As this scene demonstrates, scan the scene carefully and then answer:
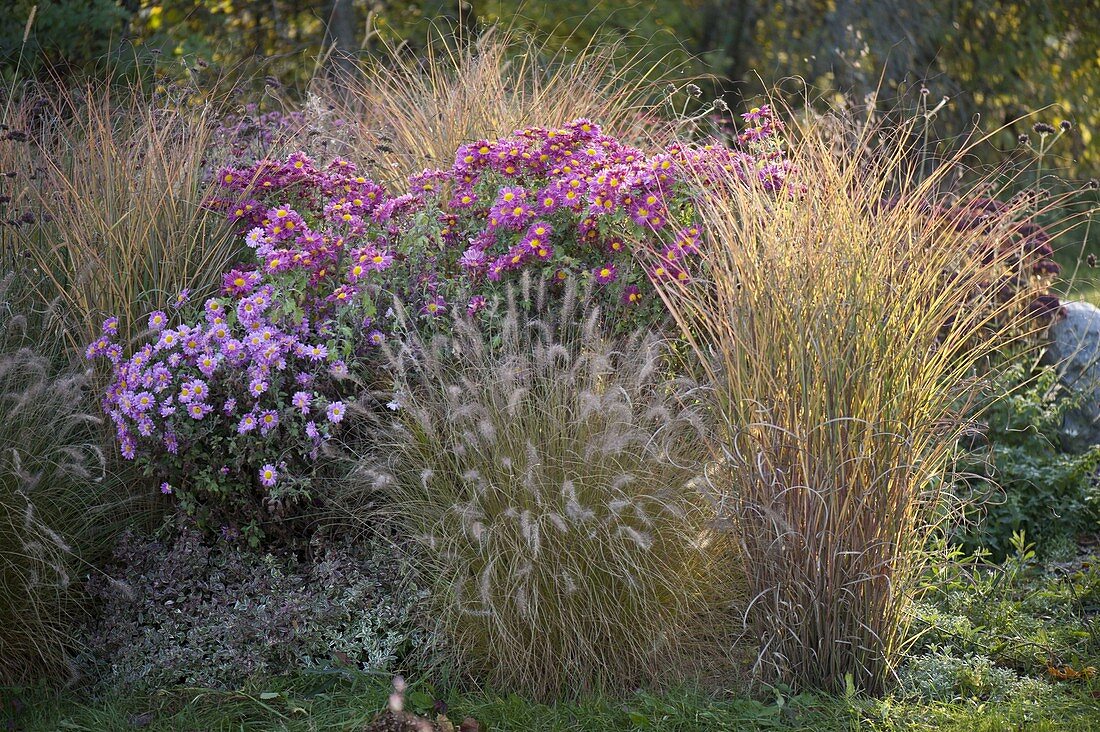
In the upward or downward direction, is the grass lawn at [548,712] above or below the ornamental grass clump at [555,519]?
below

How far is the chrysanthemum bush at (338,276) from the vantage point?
3.57 meters

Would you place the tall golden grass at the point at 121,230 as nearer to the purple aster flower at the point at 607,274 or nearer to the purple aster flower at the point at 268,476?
the purple aster flower at the point at 268,476

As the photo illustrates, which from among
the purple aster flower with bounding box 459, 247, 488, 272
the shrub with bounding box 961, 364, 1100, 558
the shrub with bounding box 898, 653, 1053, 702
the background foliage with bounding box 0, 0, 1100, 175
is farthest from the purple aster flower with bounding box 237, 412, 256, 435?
the background foliage with bounding box 0, 0, 1100, 175

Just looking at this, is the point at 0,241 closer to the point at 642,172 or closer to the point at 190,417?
the point at 190,417

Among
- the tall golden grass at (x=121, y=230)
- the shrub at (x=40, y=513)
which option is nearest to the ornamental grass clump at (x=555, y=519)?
the shrub at (x=40, y=513)

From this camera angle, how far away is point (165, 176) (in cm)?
417

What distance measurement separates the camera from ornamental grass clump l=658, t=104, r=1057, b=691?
9.78 ft

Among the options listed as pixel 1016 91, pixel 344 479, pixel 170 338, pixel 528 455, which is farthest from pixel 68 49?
pixel 1016 91

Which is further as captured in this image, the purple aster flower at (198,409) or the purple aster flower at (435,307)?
the purple aster flower at (435,307)

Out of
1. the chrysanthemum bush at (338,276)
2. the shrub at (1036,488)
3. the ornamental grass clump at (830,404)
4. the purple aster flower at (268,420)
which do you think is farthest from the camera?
the shrub at (1036,488)

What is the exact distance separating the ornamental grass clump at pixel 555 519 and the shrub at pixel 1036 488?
1.57 m

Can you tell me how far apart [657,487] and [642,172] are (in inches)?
48.4

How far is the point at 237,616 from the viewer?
3422 mm

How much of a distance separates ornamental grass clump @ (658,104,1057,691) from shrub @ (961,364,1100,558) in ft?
4.35
